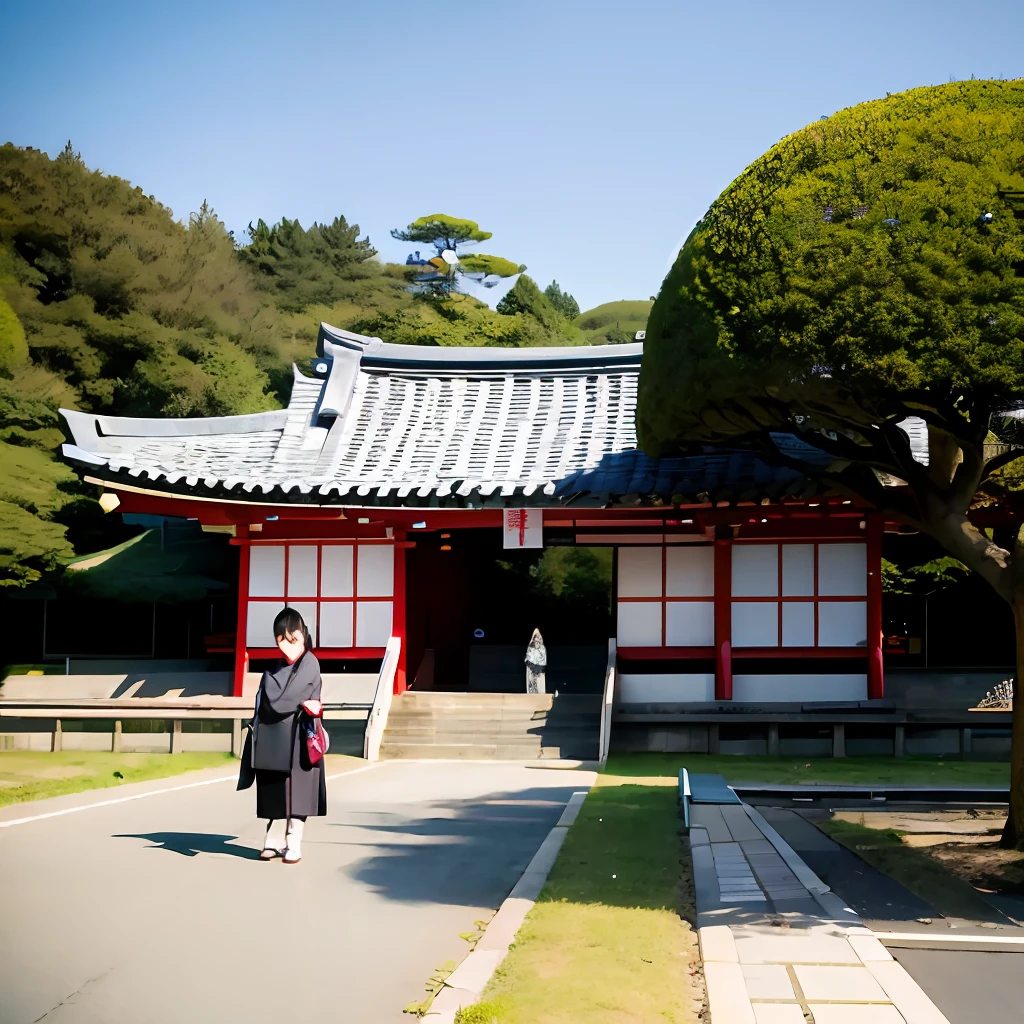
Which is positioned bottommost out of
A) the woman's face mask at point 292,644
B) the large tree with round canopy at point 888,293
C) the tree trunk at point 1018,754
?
the tree trunk at point 1018,754

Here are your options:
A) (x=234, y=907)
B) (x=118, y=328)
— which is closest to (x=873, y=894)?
(x=234, y=907)

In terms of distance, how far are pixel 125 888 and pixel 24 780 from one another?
5.90m

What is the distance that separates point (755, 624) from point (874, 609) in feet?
6.22

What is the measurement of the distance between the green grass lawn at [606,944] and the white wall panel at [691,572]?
886 cm

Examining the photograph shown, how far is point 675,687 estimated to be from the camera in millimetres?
17016

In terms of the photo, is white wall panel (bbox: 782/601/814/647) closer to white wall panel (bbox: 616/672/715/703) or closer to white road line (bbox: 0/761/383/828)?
white wall panel (bbox: 616/672/715/703)

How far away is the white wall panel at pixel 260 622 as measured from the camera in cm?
1767

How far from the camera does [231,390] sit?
32.9m

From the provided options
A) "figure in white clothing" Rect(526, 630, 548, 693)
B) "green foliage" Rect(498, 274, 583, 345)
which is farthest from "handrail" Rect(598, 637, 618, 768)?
"green foliage" Rect(498, 274, 583, 345)

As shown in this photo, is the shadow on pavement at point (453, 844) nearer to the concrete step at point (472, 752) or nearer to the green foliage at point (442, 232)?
the concrete step at point (472, 752)

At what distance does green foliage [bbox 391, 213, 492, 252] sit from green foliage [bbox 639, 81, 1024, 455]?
56.2m

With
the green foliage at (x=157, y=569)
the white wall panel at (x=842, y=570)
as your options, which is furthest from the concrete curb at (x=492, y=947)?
the green foliage at (x=157, y=569)

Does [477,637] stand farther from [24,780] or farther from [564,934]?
[564,934]

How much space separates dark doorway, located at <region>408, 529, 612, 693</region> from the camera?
21.7 m
